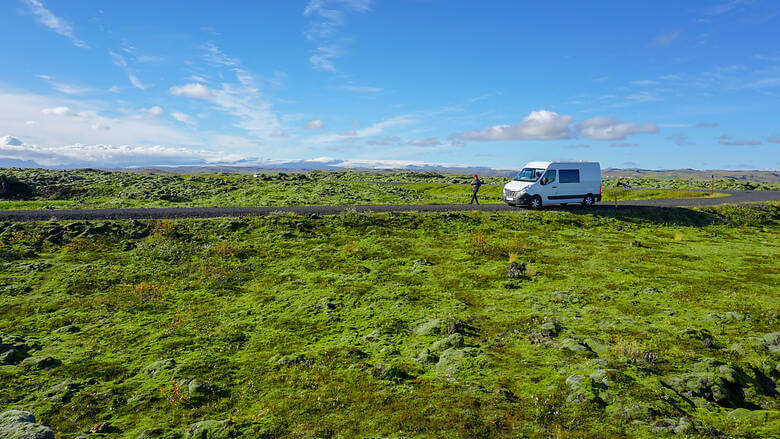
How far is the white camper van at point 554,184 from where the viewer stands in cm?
2683

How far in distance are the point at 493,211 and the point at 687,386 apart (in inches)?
761

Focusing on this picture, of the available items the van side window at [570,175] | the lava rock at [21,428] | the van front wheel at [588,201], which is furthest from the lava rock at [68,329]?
the van front wheel at [588,201]

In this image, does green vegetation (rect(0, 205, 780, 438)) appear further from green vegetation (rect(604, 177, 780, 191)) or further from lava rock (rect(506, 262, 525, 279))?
green vegetation (rect(604, 177, 780, 191))

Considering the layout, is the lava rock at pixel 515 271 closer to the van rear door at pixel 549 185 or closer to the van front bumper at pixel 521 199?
the van front bumper at pixel 521 199

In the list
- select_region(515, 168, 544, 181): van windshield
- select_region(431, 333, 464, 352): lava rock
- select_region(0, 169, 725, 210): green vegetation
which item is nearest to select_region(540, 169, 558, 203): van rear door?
select_region(515, 168, 544, 181): van windshield

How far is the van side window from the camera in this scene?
27.2 meters

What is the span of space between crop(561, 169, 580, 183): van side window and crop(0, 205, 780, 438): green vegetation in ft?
27.7

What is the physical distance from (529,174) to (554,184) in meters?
1.97

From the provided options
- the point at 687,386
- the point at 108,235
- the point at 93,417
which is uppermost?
the point at 108,235

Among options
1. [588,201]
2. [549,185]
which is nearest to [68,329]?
[549,185]

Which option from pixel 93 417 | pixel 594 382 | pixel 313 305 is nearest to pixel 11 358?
pixel 93 417

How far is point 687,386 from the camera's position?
7016mm

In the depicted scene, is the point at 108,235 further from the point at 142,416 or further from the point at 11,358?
the point at 142,416

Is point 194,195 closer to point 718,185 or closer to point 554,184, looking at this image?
point 554,184
